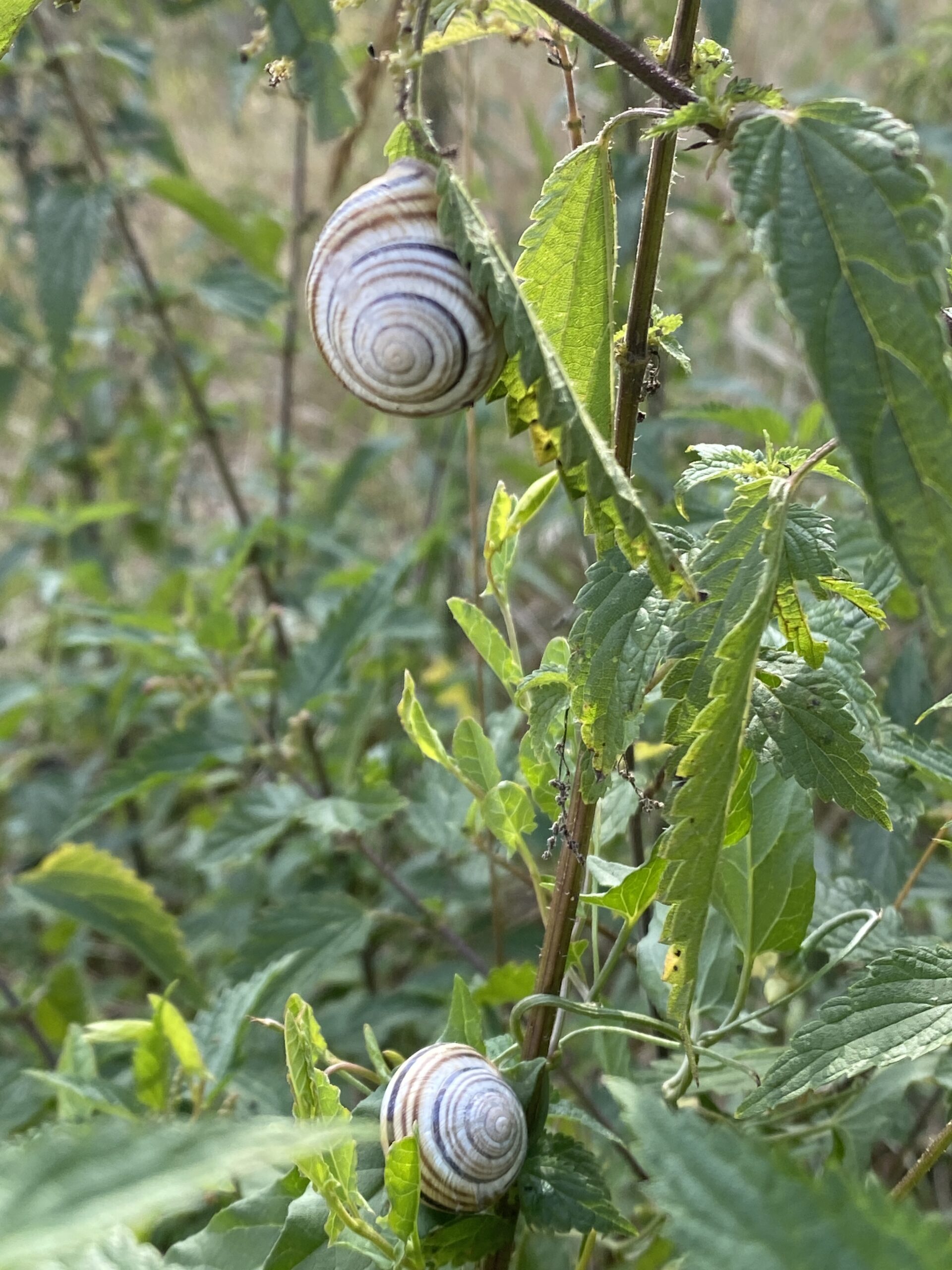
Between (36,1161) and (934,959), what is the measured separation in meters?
0.48

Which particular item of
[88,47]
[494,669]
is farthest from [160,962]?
[88,47]

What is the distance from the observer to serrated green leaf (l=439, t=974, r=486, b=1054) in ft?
2.11

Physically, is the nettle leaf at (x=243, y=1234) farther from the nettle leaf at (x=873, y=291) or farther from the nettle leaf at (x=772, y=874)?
the nettle leaf at (x=873, y=291)

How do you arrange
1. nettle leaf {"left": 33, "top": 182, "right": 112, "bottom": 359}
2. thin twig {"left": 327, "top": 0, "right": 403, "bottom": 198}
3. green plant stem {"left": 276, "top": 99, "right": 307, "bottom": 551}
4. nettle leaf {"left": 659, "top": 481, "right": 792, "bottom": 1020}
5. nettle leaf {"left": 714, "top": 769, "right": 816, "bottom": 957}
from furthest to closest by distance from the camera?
1. green plant stem {"left": 276, "top": 99, "right": 307, "bottom": 551}
2. nettle leaf {"left": 33, "top": 182, "right": 112, "bottom": 359}
3. thin twig {"left": 327, "top": 0, "right": 403, "bottom": 198}
4. nettle leaf {"left": 714, "top": 769, "right": 816, "bottom": 957}
5. nettle leaf {"left": 659, "top": 481, "right": 792, "bottom": 1020}

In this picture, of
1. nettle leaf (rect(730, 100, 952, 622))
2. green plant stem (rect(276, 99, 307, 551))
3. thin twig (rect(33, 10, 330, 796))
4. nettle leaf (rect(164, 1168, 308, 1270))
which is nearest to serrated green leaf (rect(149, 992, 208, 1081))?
nettle leaf (rect(164, 1168, 308, 1270))

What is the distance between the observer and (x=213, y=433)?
5.55 ft

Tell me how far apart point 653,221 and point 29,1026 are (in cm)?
116

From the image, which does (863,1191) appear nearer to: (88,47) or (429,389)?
(429,389)

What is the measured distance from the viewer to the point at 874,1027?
1.85 feet

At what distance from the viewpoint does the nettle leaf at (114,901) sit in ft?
3.86

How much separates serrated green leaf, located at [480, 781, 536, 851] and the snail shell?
26 cm

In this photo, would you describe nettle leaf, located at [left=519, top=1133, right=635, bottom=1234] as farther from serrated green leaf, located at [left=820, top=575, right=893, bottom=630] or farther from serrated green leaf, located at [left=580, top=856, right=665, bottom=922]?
serrated green leaf, located at [left=820, top=575, right=893, bottom=630]

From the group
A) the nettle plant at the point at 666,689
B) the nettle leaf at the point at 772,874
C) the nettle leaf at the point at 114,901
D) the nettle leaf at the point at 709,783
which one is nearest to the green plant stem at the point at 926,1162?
the nettle plant at the point at 666,689

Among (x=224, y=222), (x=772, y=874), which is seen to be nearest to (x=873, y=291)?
(x=772, y=874)
